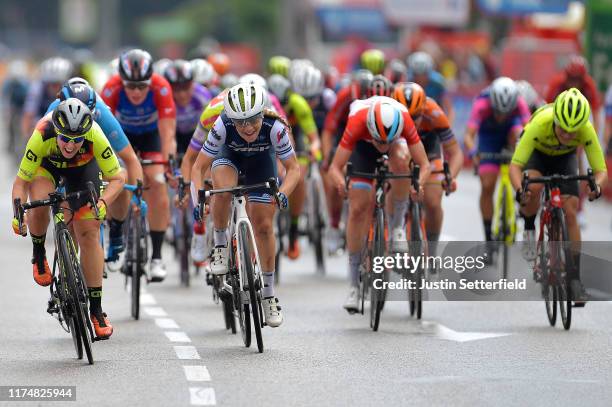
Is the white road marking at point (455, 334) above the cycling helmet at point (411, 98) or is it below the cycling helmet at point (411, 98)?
below

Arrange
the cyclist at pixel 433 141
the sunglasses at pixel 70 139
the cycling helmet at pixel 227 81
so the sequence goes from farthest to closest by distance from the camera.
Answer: the cycling helmet at pixel 227 81 < the cyclist at pixel 433 141 < the sunglasses at pixel 70 139

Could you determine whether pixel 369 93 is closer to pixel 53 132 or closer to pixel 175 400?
pixel 53 132

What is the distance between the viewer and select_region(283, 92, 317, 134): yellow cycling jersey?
16.8m

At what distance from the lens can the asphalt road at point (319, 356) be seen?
997cm

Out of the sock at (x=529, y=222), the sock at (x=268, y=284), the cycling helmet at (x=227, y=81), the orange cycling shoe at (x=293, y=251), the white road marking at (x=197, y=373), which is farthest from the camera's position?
the cycling helmet at (x=227, y=81)

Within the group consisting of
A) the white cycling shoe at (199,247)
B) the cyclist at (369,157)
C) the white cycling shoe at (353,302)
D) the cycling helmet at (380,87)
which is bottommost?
the white cycling shoe at (353,302)

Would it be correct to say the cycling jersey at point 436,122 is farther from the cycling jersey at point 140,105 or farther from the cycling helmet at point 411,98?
the cycling jersey at point 140,105

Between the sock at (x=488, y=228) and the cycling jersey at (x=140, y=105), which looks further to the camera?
the sock at (x=488, y=228)

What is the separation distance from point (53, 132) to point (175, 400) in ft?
7.95

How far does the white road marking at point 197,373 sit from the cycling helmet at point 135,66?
3.98 m

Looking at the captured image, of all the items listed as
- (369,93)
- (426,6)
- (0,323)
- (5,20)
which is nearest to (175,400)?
(0,323)

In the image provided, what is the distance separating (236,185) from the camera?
39.4 feet

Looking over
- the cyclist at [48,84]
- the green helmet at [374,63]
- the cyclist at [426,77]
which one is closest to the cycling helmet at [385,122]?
the cyclist at [426,77]

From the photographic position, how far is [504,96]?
15562mm
